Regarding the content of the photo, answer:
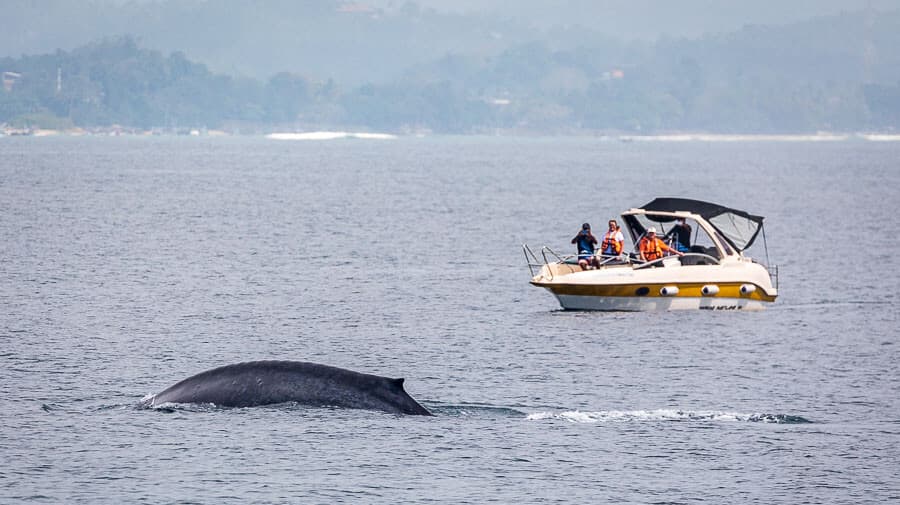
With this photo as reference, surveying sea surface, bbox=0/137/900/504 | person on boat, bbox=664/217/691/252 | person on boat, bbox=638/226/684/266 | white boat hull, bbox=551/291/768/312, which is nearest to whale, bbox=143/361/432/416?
sea surface, bbox=0/137/900/504

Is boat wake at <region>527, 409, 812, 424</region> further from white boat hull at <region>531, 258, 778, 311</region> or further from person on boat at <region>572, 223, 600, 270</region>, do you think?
person on boat at <region>572, 223, 600, 270</region>

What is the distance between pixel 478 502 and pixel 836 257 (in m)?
59.5

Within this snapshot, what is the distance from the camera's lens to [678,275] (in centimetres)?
5334

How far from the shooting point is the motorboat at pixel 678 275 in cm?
5278

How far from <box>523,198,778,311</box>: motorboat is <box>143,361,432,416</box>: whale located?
21.0 m

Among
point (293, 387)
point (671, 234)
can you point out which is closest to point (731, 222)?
point (671, 234)

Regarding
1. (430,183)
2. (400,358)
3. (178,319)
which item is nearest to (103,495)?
(400,358)

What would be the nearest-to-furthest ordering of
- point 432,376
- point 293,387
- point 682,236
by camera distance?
1. point 293,387
2. point 432,376
3. point 682,236

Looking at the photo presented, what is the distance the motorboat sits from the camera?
52781 millimetres

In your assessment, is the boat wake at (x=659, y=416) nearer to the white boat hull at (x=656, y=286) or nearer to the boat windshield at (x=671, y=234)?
the white boat hull at (x=656, y=286)

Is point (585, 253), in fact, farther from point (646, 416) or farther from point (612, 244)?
point (646, 416)

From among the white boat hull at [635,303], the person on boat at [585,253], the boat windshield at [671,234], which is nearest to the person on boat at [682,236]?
the boat windshield at [671,234]

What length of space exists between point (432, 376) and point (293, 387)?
9.94 metres

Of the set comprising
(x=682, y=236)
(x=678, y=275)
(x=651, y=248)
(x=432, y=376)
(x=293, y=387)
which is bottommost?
(x=432, y=376)
